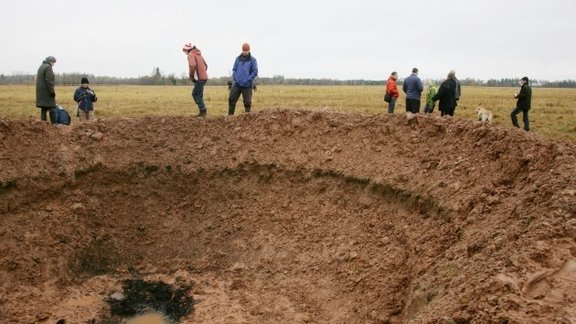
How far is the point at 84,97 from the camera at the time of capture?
478 inches

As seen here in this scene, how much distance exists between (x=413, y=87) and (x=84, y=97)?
28.8ft

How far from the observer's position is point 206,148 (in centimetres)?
1009

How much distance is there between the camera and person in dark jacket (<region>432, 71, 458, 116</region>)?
12.2m

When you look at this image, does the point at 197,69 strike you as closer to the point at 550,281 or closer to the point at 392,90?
the point at 392,90

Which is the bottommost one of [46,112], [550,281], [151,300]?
[151,300]

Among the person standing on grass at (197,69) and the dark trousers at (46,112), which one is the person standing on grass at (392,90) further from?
the dark trousers at (46,112)

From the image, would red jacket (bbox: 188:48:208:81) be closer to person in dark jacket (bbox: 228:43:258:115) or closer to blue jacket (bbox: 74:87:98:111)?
person in dark jacket (bbox: 228:43:258:115)

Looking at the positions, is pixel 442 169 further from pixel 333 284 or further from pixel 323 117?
pixel 323 117

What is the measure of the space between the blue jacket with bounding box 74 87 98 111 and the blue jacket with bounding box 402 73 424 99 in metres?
8.41

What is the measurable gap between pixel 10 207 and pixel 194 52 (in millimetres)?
5247

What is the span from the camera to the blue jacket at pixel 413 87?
1259 cm

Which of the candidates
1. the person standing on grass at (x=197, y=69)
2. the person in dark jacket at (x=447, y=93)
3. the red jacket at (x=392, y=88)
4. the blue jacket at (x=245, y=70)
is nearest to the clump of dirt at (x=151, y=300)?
the person standing on grass at (x=197, y=69)

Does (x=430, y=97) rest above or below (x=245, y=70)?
below

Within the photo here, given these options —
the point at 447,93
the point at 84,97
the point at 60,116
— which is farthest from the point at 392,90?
the point at 60,116
